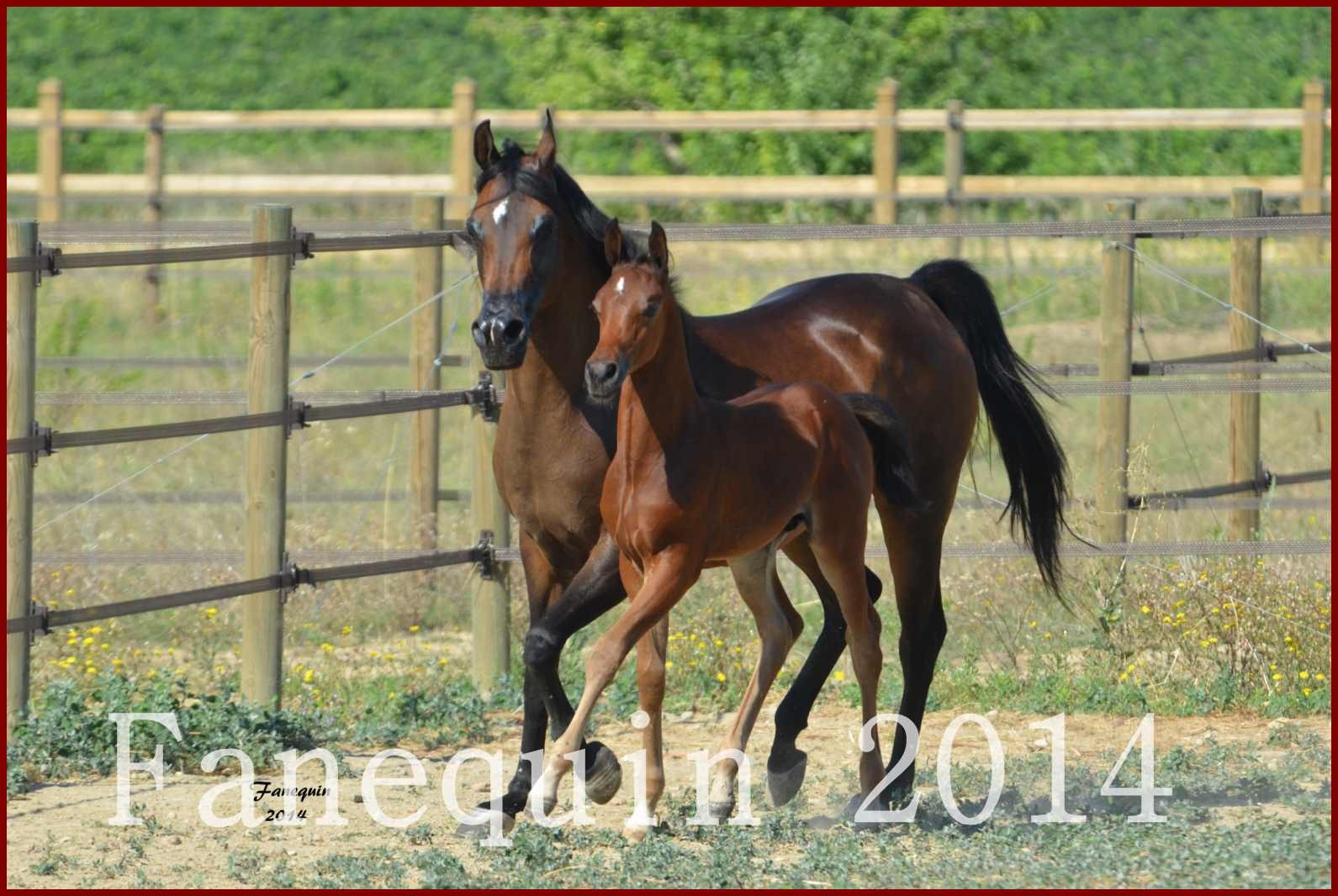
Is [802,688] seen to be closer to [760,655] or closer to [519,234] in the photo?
[760,655]

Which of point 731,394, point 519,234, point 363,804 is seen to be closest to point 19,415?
point 363,804

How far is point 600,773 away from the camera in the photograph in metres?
4.90

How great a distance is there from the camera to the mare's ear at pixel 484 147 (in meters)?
5.05

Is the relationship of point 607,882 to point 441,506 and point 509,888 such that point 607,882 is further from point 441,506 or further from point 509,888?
point 441,506

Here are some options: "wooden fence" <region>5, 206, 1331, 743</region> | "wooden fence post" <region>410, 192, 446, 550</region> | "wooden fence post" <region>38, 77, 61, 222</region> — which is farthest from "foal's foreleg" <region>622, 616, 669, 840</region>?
"wooden fence post" <region>38, 77, 61, 222</region>

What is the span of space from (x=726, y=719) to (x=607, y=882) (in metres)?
2.40

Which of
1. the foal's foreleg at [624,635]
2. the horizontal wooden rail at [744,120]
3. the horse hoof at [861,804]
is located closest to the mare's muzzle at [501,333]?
the foal's foreleg at [624,635]

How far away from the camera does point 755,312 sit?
572 cm

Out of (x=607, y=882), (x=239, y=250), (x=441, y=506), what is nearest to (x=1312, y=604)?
(x=607, y=882)

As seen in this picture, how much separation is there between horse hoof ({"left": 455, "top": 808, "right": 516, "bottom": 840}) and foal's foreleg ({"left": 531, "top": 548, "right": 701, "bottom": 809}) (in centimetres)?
61

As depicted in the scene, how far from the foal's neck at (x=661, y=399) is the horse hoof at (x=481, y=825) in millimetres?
1231

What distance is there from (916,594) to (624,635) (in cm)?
158

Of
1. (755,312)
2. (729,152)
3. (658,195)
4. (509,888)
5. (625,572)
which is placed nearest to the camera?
(509,888)

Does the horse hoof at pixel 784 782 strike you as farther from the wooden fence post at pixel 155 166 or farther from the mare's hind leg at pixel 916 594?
the wooden fence post at pixel 155 166
